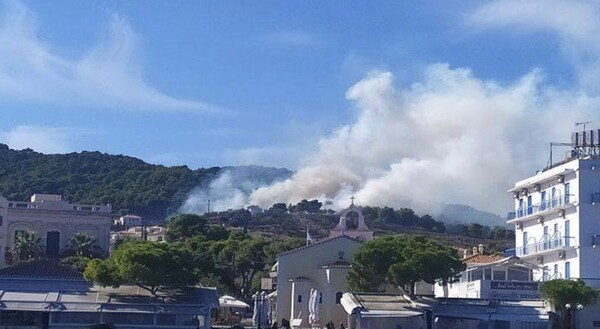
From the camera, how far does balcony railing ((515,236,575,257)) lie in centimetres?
6506

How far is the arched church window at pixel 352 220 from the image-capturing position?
92188 mm

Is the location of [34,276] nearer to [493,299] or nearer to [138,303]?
[138,303]

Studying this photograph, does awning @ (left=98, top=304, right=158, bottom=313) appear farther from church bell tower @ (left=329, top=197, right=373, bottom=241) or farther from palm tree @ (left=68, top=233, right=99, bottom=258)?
palm tree @ (left=68, top=233, right=99, bottom=258)

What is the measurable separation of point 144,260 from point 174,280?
1.95m

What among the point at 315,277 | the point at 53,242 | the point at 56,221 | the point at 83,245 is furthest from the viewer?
the point at 56,221

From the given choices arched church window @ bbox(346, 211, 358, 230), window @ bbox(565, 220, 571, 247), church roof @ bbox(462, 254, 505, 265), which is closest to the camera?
window @ bbox(565, 220, 571, 247)

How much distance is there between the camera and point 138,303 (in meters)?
53.3

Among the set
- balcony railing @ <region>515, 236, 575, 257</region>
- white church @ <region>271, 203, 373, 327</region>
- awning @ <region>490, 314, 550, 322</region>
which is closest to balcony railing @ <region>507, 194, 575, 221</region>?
balcony railing @ <region>515, 236, 575, 257</region>

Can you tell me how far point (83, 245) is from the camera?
340 feet

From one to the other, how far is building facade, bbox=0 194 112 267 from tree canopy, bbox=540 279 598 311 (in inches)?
2556

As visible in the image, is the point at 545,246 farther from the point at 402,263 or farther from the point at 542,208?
the point at 402,263

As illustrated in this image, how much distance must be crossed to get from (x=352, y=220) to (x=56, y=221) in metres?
35.6

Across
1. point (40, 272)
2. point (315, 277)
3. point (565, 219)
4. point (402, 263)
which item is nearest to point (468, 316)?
point (402, 263)

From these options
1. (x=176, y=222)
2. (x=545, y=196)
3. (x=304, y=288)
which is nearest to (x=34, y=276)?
(x=304, y=288)
